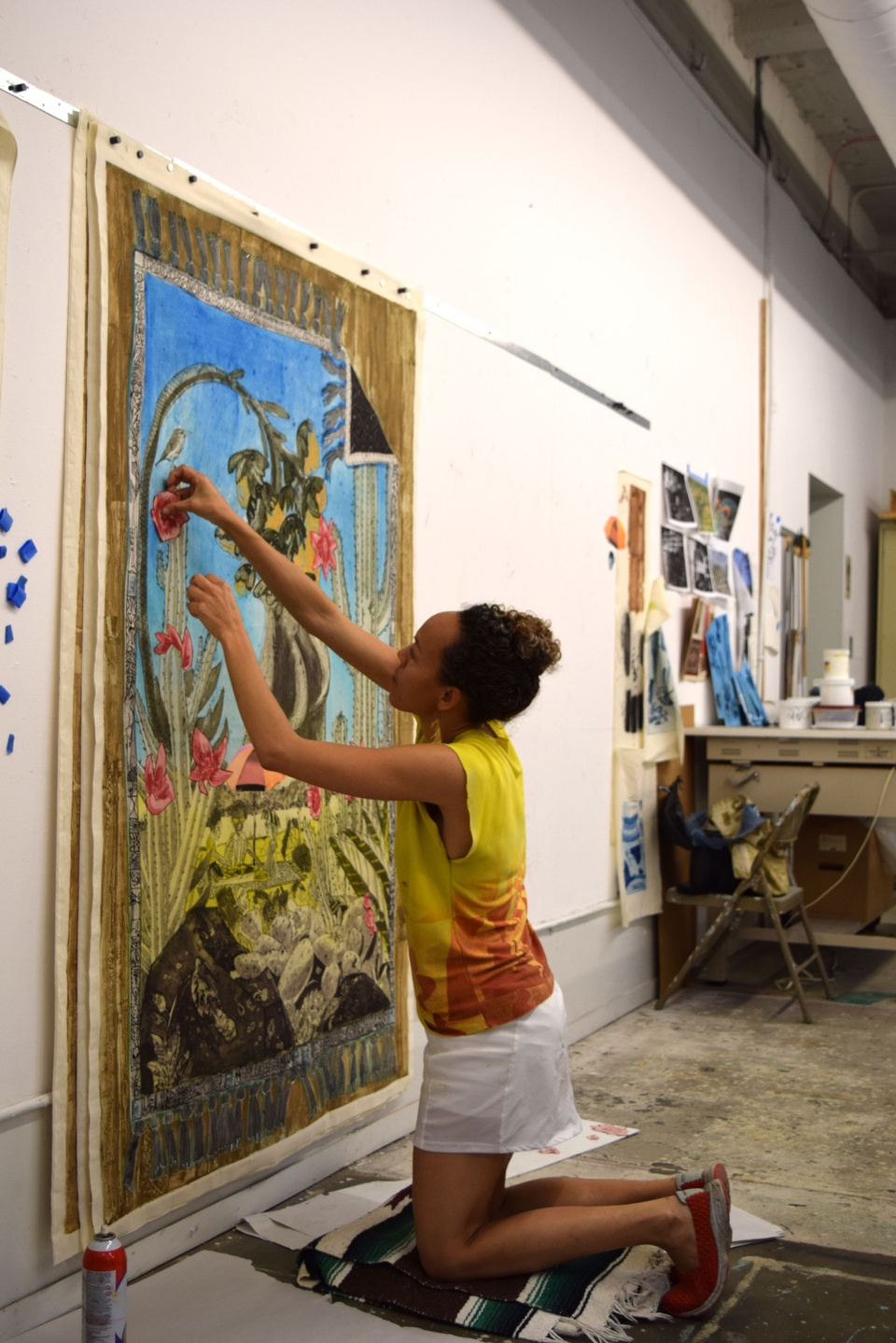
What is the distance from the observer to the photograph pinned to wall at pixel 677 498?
5203 millimetres

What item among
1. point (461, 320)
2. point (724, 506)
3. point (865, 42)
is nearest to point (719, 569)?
point (724, 506)

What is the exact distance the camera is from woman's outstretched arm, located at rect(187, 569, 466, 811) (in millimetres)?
2191

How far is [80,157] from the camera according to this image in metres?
2.30

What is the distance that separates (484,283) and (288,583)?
5.15 ft

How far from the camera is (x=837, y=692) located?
5.77m

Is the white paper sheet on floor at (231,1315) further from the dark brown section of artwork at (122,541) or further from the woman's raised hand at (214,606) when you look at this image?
the woman's raised hand at (214,606)

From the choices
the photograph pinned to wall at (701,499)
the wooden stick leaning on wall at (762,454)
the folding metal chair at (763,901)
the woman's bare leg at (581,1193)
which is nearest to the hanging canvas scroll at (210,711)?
the woman's bare leg at (581,1193)

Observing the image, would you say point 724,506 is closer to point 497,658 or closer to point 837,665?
point 837,665

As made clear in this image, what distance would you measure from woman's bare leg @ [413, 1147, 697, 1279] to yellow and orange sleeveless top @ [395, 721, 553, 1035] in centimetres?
26

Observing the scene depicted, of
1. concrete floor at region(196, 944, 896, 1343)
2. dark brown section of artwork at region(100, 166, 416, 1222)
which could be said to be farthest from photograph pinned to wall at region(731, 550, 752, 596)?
dark brown section of artwork at region(100, 166, 416, 1222)

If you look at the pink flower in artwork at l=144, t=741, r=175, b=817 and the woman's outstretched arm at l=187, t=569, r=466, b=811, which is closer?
the woman's outstretched arm at l=187, t=569, r=466, b=811

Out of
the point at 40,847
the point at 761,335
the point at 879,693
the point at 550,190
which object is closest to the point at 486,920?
the point at 40,847

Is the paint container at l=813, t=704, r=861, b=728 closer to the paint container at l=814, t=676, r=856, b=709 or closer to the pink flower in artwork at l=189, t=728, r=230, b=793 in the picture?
the paint container at l=814, t=676, r=856, b=709

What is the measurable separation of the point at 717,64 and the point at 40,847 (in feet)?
16.9
